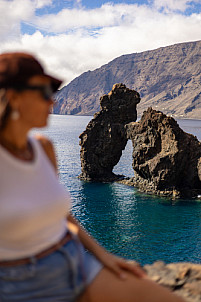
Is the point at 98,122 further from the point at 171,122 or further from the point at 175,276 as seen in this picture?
the point at 175,276

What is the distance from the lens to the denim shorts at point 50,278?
2314 millimetres

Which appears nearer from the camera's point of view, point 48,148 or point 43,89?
point 43,89

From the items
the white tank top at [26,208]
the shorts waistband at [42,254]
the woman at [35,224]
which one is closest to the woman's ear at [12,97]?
the woman at [35,224]

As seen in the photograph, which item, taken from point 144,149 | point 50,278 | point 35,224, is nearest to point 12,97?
point 35,224

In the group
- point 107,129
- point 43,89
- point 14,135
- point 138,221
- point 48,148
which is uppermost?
point 43,89

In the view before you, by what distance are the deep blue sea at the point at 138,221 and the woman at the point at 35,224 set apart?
2299 centimetres

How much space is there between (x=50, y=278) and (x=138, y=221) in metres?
33.0

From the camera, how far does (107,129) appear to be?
53656mm

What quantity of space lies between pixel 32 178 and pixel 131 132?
47513 mm

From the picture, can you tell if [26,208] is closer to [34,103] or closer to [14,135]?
[14,135]

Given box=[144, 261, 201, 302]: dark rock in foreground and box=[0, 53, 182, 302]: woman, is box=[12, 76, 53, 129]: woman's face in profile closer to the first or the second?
box=[0, 53, 182, 302]: woman

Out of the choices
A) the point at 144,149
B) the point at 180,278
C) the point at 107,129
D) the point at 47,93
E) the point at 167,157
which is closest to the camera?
the point at 47,93

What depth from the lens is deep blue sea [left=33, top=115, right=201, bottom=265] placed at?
26.2 metres

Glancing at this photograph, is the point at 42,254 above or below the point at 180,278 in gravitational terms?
above
